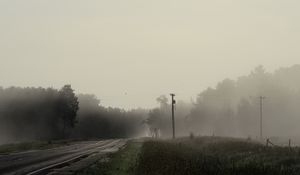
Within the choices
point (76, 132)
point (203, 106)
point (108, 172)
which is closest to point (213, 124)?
point (203, 106)

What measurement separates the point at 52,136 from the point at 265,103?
61.0 meters

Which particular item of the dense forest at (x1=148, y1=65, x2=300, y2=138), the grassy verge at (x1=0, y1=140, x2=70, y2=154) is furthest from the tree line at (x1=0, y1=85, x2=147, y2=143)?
the grassy verge at (x1=0, y1=140, x2=70, y2=154)

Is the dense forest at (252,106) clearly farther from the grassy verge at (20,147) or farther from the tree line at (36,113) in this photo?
the grassy verge at (20,147)

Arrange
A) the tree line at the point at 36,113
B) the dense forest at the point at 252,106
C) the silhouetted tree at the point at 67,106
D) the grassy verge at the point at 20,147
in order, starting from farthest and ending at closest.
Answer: the dense forest at the point at 252,106, the silhouetted tree at the point at 67,106, the tree line at the point at 36,113, the grassy verge at the point at 20,147

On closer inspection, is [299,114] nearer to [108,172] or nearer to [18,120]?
[18,120]

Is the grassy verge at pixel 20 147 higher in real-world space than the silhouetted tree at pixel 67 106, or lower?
lower

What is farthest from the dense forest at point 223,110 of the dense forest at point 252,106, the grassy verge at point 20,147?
the grassy verge at point 20,147

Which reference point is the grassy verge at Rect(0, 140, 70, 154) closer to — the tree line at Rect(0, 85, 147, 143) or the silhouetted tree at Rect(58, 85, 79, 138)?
the tree line at Rect(0, 85, 147, 143)

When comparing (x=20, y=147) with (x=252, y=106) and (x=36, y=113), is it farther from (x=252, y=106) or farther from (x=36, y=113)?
(x=252, y=106)

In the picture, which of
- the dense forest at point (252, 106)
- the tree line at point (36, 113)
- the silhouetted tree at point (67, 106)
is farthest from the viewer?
the dense forest at point (252, 106)

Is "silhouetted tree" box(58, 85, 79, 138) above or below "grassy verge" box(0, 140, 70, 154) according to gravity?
above

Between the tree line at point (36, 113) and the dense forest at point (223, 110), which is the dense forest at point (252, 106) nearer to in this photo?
the dense forest at point (223, 110)

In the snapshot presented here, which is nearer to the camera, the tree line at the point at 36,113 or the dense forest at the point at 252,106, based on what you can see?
the tree line at the point at 36,113

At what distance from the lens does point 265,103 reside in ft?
554
